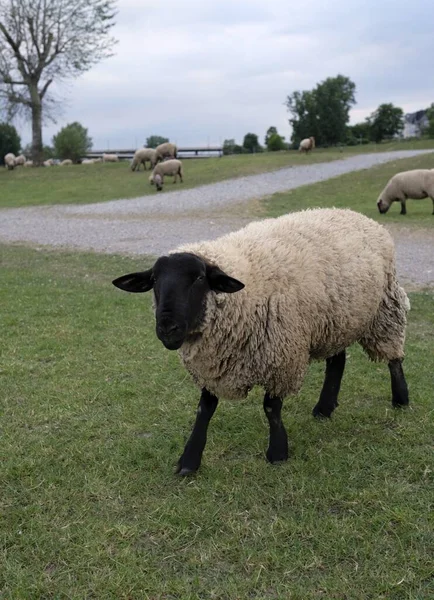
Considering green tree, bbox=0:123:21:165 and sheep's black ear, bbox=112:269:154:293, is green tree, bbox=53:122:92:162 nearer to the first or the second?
green tree, bbox=0:123:21:165

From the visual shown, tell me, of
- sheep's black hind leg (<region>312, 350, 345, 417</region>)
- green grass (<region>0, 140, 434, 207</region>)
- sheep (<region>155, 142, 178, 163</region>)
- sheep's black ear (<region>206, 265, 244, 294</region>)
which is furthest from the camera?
sheep (<region>155, 142, 178, 163</region>)

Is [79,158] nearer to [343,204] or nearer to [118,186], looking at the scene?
[118,186]

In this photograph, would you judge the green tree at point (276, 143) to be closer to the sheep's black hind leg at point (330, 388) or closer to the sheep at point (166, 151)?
the sheep at point (166, 151)

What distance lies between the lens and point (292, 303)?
12.6 ft

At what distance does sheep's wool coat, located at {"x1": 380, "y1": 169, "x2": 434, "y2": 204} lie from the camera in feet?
55.9

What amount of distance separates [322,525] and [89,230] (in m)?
14.6

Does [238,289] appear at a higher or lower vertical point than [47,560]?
higher

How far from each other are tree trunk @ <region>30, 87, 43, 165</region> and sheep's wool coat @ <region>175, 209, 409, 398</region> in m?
38.7

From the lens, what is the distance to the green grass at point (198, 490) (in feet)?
9.09

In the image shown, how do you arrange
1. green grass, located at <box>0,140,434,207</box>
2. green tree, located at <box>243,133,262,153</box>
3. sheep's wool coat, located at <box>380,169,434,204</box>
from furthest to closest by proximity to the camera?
green tree, located at <box>243,133,262,153</box> → green grass, located at <box>0,140,434,207</box> → sheep's wool coat, located at <box>380,169,434,204</box>

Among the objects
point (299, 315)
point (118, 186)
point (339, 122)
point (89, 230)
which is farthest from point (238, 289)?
point (339, 122)

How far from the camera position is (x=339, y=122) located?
53.5 metres

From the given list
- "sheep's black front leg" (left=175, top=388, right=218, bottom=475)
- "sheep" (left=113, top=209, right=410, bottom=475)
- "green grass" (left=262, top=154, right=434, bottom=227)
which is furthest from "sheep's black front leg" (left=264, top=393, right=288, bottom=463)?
"green grass" (left=262, top=154, right=434, bottom=227)

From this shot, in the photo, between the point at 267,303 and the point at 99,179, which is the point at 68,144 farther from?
the point at 267,303
